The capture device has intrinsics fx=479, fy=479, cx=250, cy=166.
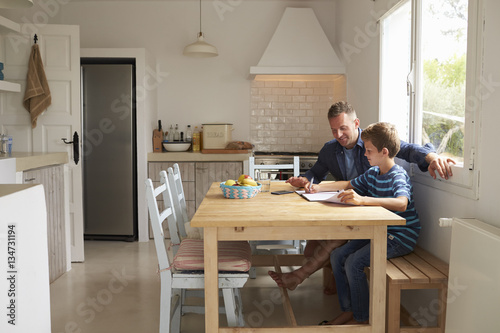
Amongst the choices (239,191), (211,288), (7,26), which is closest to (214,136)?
(7,26)

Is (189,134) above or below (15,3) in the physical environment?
below

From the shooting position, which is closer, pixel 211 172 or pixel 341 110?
pixel 341 110

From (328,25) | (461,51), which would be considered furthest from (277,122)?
(461,51)

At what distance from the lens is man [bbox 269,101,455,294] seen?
101 inches

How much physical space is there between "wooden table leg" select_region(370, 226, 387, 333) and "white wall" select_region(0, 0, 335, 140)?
11.8 ft

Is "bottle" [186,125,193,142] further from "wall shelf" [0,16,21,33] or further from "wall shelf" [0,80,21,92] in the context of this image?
"wall shelf" [0,16,21,33]

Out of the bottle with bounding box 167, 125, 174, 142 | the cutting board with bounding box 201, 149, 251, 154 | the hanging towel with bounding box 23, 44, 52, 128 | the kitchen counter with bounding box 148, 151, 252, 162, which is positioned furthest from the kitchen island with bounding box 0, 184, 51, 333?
the bottle with bounding box 167, 125, 174, 142

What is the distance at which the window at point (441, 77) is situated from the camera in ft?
7.20

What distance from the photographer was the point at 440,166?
7.93ft

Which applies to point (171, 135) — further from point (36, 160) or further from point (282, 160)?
point (36, 160)

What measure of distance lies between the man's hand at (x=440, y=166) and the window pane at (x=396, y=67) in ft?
2.30

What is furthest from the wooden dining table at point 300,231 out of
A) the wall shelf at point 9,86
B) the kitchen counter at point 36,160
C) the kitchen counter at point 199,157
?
the kitchen counter at point 199,157

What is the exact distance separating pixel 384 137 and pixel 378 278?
0.74 meters

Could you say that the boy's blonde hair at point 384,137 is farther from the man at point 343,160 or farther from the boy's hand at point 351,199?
the boy's hand at point 351,199
